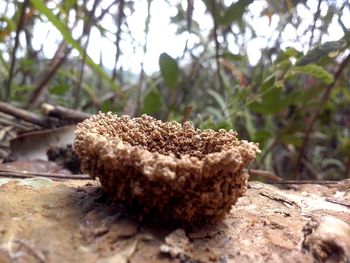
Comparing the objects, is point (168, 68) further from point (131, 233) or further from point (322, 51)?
point (131, 233)

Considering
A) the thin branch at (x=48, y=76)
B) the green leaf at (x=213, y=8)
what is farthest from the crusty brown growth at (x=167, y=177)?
the thin branch at (x=48, y=76)

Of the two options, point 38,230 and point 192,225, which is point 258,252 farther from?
point 38,230

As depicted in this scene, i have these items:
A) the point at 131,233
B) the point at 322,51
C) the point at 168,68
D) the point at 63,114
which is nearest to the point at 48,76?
the point at 63,114

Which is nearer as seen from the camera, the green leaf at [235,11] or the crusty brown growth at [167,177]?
the crusty brown growth at [167,177]

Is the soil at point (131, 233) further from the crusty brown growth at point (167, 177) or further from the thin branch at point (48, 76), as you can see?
the thin branch at point (48, 76)

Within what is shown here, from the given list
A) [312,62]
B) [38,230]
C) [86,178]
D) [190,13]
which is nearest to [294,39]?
[190,13]

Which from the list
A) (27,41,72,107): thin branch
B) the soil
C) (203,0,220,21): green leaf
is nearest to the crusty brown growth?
the soil

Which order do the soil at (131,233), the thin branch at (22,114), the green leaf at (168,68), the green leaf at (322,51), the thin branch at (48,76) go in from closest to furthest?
the soil at (131,233) → the green leaf at (322,51) → the thin branch at (22,114) → the green leaf at (168,68) → the thin branch at (48,76)
